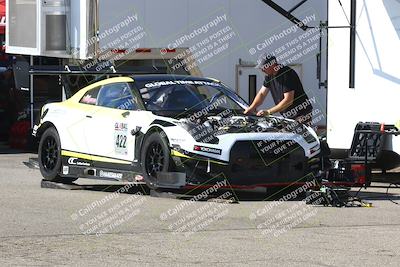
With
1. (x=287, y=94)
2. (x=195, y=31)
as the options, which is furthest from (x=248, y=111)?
(x=195, y=31)

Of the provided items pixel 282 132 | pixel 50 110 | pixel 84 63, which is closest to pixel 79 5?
pixel 84 63

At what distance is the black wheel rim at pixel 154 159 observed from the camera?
11.6 m

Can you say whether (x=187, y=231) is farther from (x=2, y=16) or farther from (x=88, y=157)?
(x=2, y=16)

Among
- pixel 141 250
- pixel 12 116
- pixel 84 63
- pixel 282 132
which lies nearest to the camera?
pixel 141 250

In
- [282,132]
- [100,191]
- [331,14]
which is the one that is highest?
[331,14]

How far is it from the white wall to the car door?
303 cm

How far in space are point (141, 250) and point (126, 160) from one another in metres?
3.82

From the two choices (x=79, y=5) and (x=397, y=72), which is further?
(x=79, y=5)

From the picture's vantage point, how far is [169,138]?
37.4 ft

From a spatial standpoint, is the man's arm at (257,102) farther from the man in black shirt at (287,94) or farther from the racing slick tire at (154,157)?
the racing slick tire at (154,157)

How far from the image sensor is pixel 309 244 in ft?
28.7

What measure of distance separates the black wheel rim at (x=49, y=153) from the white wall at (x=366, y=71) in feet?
12.1

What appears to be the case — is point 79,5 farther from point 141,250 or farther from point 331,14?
point 141,250

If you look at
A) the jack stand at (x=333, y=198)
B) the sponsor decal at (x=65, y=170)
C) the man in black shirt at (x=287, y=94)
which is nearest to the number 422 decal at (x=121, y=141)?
the sponsor decal at (x=65, y=170)
